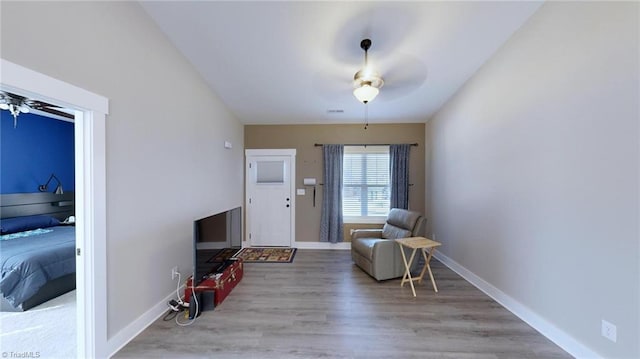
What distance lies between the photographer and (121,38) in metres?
1.83

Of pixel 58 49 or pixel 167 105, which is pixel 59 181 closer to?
pixel 167 105

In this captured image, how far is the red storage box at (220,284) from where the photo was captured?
241cm

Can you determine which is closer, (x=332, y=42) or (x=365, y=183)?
(x=332, y=42)

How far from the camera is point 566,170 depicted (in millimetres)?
1808

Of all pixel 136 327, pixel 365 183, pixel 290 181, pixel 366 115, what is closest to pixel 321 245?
pixel 290 181

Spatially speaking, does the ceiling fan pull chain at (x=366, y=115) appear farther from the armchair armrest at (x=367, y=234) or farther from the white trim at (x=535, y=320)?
the white trim at (x=535, y=320)

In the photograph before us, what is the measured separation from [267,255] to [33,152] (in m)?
4.17

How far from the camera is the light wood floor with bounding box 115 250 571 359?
182cm

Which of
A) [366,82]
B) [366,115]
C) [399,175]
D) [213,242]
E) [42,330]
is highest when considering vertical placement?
[366,115]

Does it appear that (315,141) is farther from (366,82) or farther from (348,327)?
(348,327)

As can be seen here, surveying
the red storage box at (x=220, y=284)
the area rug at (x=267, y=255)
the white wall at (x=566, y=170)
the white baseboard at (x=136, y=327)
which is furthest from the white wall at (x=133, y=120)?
the white wall at (x=566, y=170)

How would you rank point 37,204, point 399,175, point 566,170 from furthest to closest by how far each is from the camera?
point 399,175, point 37,204, point 566,170

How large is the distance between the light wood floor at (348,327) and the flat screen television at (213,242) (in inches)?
17.6

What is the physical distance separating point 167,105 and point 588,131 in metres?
3.64
